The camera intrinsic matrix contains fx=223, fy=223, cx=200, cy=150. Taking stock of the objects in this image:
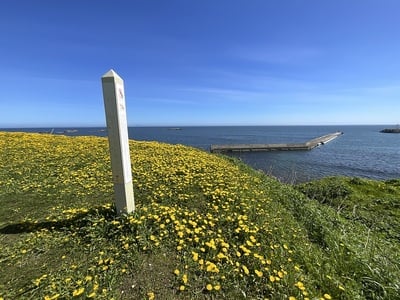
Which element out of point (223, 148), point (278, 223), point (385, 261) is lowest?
point (223, 148)

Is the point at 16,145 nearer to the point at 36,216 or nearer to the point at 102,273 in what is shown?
the point at 36,216

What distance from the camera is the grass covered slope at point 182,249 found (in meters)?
3.25

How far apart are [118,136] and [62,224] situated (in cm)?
241

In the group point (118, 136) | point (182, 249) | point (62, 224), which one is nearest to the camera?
point (182, 249)

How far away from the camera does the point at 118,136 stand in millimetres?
4285

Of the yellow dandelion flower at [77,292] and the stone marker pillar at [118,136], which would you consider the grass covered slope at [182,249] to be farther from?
the stone marker pillar at [118,136]

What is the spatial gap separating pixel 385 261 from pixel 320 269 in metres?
1.50

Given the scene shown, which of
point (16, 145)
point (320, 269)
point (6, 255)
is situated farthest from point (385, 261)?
point (16, 145)

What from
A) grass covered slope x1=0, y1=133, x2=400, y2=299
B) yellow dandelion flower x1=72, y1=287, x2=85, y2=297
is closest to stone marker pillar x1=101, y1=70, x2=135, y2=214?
grass covered slope x1=0, y1=133, x2=400, y2=299

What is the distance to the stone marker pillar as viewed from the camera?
4.10 m

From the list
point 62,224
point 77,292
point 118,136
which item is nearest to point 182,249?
point 77,292

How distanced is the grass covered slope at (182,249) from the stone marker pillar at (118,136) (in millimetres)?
426

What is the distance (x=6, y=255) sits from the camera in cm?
389

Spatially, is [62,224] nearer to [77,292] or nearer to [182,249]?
[77,292]
